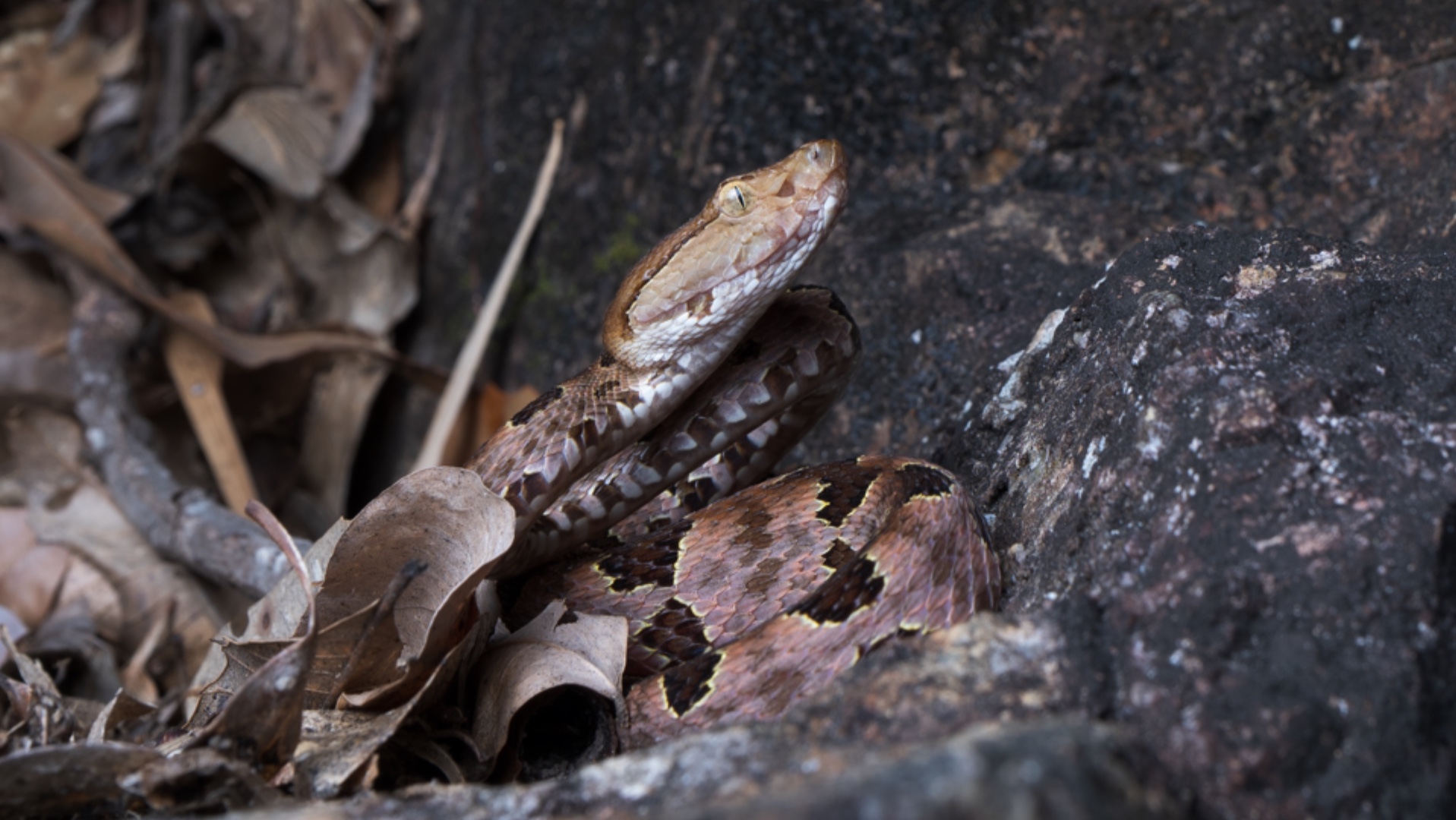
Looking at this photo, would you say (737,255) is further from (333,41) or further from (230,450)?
(333,41)

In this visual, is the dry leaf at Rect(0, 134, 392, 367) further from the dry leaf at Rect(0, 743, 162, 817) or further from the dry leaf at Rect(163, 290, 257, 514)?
the dry leaf at Rect(0, 743, 162, 817)

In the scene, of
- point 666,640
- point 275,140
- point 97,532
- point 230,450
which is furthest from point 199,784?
point 275,140

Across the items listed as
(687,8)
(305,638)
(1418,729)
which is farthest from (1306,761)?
(687,8)

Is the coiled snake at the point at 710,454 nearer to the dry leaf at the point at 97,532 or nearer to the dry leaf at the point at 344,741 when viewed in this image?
the dry leaf at the point at 344,741

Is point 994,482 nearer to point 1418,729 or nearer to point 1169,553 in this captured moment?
point 1169,553

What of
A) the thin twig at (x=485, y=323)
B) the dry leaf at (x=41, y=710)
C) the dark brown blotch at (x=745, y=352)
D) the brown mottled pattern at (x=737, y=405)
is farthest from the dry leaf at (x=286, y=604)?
the thin twig at (x=485, y=323)

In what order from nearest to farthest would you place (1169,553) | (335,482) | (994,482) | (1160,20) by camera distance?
(1169,553), (994,482), (1160,20), (335,482)

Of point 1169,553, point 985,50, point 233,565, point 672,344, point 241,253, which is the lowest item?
point 233,565
